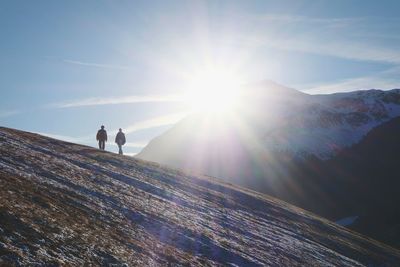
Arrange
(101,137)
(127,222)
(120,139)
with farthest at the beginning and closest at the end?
(120,139)
(101,137)
(127,222)

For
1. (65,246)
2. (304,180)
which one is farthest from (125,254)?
(304,180)

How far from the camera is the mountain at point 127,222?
1442 cm

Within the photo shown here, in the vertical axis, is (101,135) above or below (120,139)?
above

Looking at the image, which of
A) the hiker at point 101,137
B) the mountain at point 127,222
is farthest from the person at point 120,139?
the mountain at point 127,222

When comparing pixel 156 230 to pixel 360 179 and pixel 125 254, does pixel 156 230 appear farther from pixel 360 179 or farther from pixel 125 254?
pixel 360 179

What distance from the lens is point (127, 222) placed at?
798 inches

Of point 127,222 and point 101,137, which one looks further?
point 101,137

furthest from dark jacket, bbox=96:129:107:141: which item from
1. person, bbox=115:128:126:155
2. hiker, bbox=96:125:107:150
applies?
person, bbox=115:128:126:155

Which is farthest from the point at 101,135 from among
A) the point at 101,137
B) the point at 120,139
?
the point at 120,139

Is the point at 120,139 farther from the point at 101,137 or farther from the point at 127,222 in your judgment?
the point at 127,222

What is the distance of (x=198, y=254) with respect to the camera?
19.6 m

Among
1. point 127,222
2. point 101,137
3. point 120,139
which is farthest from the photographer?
point 120,139

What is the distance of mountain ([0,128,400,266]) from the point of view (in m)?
14.4

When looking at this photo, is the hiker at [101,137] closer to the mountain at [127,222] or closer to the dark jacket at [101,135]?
the dark jacket at [101,135]
